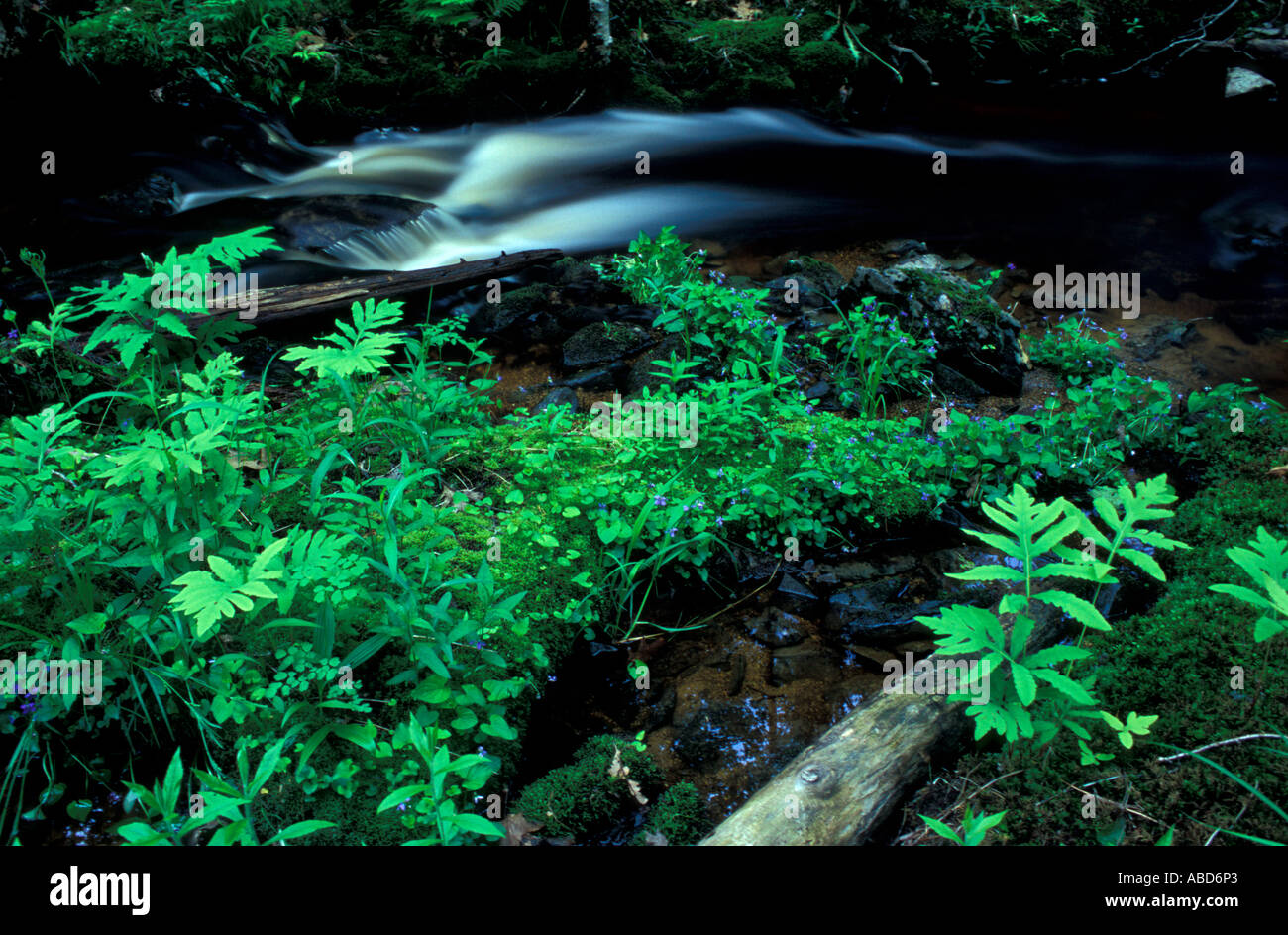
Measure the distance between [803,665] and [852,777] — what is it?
3.28ft

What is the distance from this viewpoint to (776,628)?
3.87m

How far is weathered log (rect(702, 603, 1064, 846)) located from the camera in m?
2.55

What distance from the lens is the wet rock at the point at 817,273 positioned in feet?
22.3

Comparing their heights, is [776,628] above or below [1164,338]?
below

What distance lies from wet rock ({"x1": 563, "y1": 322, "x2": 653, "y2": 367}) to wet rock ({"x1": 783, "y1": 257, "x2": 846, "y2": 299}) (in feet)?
5.89

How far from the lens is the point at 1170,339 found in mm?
6512

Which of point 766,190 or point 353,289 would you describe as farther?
point 766,190

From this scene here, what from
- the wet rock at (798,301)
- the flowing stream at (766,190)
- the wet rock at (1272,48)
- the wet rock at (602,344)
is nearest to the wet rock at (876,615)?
the wet rock at (602,344)

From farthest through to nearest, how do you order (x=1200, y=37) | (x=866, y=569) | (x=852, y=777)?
1. (x=1200, y=37)
2. (x=866, y=569)
3. (x=852, y=777)

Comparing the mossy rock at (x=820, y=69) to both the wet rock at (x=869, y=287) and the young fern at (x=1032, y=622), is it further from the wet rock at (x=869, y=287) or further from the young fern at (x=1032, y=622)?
the young fern at (x=1032, y=622)

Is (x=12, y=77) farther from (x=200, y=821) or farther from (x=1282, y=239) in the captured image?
(x=1282, y=239)

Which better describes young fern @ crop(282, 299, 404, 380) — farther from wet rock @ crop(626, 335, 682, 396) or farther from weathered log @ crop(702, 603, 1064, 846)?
weathered log @ crop(702, 603, 1064, 846)

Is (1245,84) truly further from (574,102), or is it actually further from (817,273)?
(574,102)

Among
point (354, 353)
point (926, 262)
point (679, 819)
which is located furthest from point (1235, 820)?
point (926, 262)
